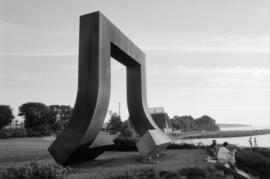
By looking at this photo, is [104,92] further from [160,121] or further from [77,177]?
[160,121]

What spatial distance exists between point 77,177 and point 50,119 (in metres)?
49.1

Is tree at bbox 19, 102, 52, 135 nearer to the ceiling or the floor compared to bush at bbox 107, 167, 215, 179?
nearer to the ceiling

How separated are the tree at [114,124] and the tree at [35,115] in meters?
14.3

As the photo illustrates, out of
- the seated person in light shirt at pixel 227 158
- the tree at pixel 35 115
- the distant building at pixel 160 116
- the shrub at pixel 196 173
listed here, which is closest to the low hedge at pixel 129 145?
the seated person in light shirt at pixel 227 158

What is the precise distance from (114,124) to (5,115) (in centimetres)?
2372

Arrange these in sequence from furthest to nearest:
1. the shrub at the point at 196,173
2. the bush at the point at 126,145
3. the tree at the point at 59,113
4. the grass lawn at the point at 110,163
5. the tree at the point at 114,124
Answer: the tree at the point at 59,113, the tree at the point at 114,124, the bush at the point at 126,145, the grass lawn at the point at 110,163, the shrub at the point at 196,173

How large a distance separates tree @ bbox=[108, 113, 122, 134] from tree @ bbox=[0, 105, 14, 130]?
21892mm

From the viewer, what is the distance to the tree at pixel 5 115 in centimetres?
5094

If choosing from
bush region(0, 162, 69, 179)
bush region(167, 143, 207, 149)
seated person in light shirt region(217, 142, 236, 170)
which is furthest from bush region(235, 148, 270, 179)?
bush region(0, 162, 69, 179)

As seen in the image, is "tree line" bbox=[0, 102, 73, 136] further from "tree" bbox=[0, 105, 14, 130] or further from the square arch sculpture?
the square arch sculpture

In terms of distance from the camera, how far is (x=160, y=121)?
4919 cm

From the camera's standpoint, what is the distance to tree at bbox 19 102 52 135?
51375 mm

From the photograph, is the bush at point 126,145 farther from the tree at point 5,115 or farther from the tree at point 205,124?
the tree at point 205,124

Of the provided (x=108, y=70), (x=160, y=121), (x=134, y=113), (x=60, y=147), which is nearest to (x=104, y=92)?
(x=108, y=70)
